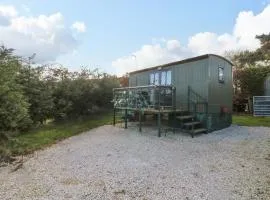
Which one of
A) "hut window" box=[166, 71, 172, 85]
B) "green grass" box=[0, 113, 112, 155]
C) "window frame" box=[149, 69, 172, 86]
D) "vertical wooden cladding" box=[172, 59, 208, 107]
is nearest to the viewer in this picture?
"green grass" box=[0, 113, 112, 155]

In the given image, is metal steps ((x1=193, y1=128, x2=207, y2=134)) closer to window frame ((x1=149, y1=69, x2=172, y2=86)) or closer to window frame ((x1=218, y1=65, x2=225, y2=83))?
window frame ((x1=218, y1=65, x2=225, y2=83))

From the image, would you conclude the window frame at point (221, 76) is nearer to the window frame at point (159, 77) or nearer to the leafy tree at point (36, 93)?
the window frame at point (159, 77)

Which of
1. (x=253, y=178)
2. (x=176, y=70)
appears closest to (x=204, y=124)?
(x=176, y=70)

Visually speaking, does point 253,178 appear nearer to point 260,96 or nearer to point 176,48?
point 260,96

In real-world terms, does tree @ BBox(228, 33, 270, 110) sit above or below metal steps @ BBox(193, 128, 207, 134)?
above

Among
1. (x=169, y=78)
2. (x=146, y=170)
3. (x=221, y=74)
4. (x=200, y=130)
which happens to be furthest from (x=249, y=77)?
(x=146, y=170)

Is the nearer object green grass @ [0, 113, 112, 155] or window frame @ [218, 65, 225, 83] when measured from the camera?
green grass @ [0, 113, 112, 155]

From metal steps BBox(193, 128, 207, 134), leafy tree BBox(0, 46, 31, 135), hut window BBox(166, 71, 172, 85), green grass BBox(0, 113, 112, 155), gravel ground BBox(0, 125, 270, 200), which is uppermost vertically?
hut window BBox(166, 71, 172, 85)

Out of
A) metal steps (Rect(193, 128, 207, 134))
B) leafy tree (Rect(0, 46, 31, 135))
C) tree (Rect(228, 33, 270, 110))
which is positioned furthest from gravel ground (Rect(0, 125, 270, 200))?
tree (Rect(228, 33, 270, 110))

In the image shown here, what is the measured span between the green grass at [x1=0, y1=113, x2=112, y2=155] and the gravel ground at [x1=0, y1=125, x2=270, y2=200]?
0.63m

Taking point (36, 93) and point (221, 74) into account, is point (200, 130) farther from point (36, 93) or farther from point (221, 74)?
point (36, 93)

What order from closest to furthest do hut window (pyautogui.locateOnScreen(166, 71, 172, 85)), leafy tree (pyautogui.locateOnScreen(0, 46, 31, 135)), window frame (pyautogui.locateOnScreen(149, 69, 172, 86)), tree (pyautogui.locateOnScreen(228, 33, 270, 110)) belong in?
leafy tree (pyautogui.locateOnScreen(0, 46, 31, 135)) < hut window (pyautogui.locateOnScreen(166, 71, 172, 85)) < window frame (pyautogui.locateOnScreen(149, 69, 172, 86)) < tree (pyautogui.locateOnScreen(228, 33, 270, 110))

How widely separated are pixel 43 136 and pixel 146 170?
599 cm

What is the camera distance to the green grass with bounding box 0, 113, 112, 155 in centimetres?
842
